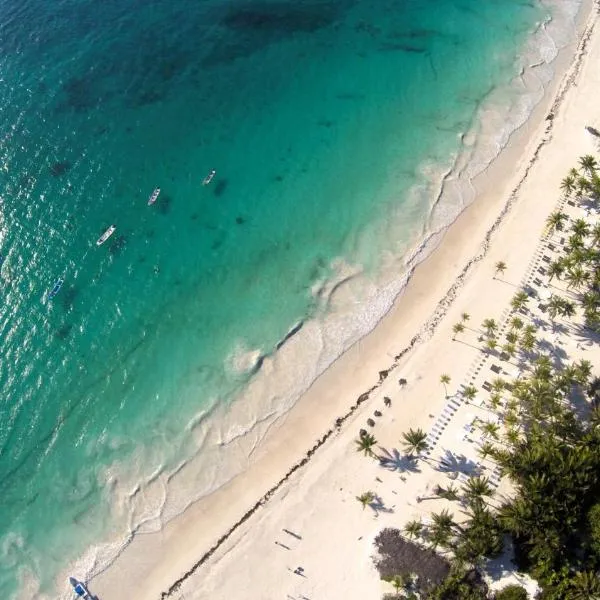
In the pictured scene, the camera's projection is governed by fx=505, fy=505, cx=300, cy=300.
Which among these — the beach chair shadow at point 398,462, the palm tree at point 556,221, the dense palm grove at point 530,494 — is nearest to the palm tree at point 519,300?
the dense palm grove at point 530,494

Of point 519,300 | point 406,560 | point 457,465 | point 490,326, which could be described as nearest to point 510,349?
point 490,326

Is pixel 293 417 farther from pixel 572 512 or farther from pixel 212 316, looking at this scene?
pixel 572 512

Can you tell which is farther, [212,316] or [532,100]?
[532,100]

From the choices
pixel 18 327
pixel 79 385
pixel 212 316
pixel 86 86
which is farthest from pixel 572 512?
pixel 86 86

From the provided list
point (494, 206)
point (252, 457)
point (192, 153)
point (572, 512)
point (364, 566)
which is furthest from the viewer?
point (192, 153)

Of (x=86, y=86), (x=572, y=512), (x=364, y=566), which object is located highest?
(x=86, y=86)

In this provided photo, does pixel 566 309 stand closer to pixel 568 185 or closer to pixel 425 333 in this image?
pixel 425 333

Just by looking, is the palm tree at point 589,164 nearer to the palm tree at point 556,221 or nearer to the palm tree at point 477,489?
the palm tree at point 556,221
